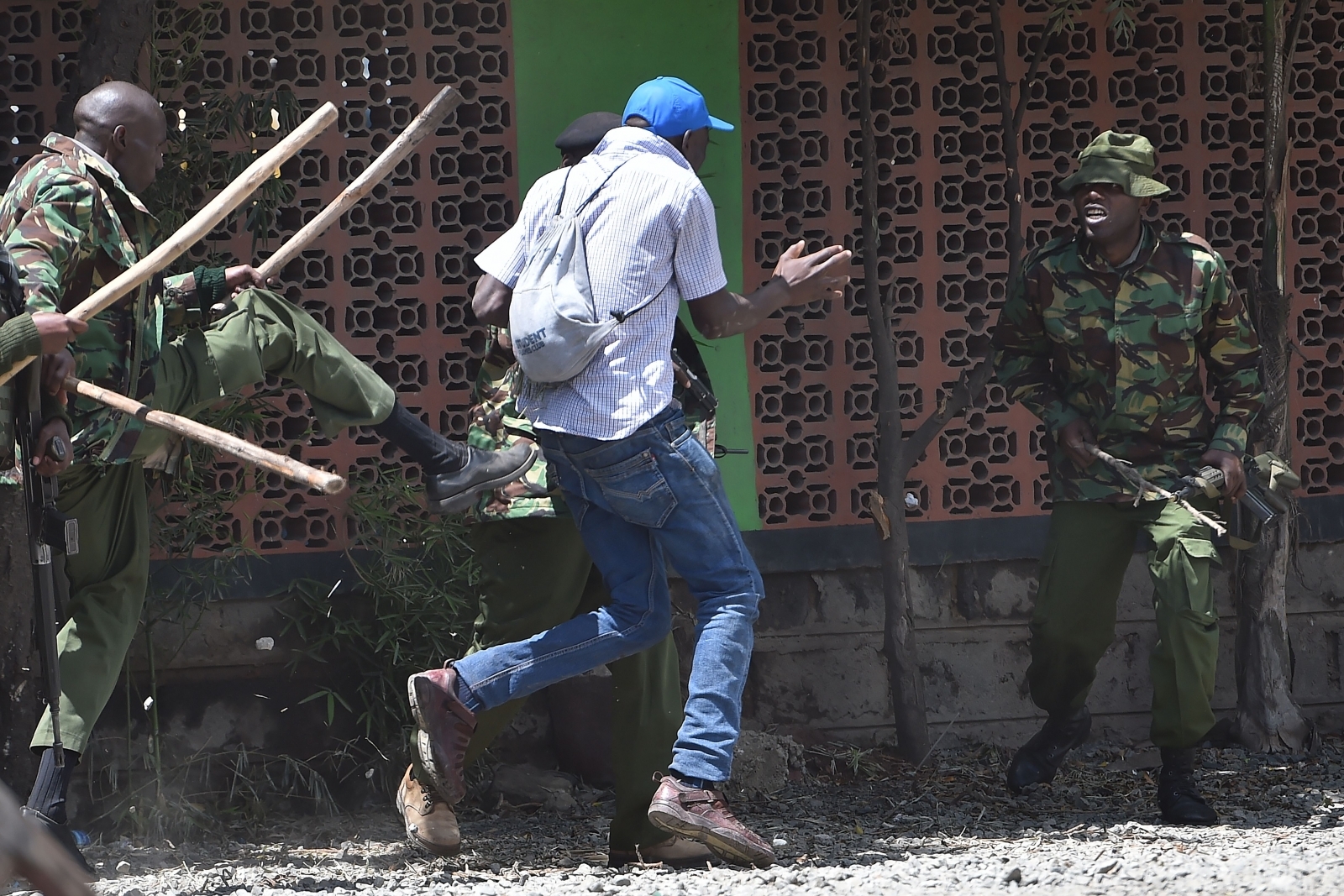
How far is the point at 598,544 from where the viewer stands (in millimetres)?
3986

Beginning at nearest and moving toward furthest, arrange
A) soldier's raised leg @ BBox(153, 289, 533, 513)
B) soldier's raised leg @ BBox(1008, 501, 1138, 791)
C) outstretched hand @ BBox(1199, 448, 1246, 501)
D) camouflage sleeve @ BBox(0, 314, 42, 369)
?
camouflage sleeve @ BBox(0, 314, 42, 369)
soldier's raised leg @ BBox(153, 289, 533, 513)
outstretched hand @ BBox(1199, 448, 1246, 501)
soldier's raised leg @ BBox(1008, 501, 1138, 791)

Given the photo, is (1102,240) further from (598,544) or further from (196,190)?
(196,190)

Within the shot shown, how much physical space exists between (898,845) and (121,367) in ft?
8.21

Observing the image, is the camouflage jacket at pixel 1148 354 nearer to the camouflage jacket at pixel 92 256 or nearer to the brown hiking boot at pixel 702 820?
the brown hiking boot at pixel 702 820

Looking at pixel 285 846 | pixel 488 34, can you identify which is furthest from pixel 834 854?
pixel 488 34

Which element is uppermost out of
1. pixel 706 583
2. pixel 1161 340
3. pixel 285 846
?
pixel 1161 340

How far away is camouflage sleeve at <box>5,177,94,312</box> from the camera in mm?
3676

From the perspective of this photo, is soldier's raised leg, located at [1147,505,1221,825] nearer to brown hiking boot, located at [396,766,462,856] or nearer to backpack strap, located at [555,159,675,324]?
backpack strap, located at [555,159,675,324]

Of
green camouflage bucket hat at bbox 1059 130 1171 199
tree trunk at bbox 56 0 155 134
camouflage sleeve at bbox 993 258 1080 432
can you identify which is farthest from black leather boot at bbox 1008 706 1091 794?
tree trunk at bbox 56 0 155 134

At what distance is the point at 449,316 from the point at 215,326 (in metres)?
1.16

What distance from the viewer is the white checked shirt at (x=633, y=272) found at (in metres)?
3.79

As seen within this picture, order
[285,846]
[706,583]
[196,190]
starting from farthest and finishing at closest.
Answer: [196,190]
[285,846]
[706,583]

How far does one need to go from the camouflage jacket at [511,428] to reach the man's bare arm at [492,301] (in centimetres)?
18

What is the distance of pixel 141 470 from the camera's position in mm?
4227
